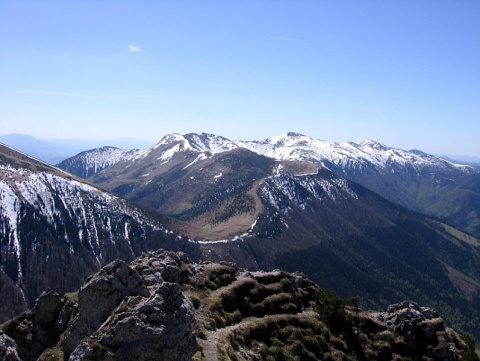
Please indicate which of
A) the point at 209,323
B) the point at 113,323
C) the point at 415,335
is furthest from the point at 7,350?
the point at 415,335

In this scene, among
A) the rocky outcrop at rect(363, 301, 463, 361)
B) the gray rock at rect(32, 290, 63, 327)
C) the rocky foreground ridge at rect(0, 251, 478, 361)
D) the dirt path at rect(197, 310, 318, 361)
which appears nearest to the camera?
the rocky foreground ridge at rect(0, 251, 478, 361)

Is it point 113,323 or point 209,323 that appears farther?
point 209,323

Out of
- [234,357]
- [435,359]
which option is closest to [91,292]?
[234,357]

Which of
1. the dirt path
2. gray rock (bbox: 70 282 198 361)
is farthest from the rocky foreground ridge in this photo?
the dirt path

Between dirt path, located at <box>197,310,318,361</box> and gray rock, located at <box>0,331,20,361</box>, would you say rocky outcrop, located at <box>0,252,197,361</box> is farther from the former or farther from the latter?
dirt path, located at <box>197,310,318,361</box>

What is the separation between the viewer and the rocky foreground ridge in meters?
45.2

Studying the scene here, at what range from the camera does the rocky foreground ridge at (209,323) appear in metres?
45.2

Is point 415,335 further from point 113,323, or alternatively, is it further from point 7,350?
point 7,350

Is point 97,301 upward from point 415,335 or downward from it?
upward

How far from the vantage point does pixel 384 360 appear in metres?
87.2

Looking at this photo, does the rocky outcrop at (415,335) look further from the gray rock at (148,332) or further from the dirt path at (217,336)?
the gray rock at (148,332)

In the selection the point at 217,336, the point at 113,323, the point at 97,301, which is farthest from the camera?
the point at 217,336

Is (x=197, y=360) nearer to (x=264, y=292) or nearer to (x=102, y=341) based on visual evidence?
(x=102, y=341)

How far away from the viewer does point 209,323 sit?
7100 centimetres
